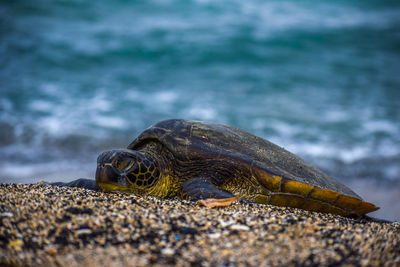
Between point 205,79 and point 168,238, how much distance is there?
1098 centimetres

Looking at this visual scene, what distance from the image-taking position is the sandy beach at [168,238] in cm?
144

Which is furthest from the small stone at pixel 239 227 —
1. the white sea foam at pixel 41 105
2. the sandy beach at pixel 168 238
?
the white sea foam at pixel 41 105

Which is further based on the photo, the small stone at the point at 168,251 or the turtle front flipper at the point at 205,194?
the turtle front flipper at the point at 205,194

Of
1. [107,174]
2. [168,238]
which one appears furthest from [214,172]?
[168,238]

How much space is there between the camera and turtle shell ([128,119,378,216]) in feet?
9.46

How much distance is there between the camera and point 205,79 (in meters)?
12.3

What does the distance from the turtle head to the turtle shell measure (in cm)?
33

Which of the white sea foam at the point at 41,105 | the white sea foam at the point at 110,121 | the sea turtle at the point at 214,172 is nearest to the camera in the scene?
the sea turtle at the point at 214,172

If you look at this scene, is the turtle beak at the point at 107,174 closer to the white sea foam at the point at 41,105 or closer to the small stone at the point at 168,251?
the small stone at the point at 168,251

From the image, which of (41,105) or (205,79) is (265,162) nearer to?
(41,105)

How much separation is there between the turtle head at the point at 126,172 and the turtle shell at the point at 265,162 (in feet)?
1.09

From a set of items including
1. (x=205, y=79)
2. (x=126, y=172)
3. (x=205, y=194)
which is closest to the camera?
(x=205, y=194)

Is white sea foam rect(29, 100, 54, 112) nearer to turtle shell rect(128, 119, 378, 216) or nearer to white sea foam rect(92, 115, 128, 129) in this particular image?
white sea foam rect(92, 115, 128, 129)

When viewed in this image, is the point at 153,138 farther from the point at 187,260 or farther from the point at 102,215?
the point at 187,260
